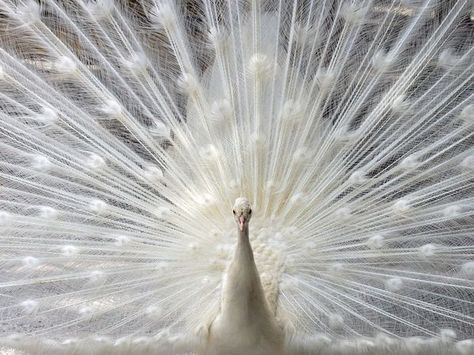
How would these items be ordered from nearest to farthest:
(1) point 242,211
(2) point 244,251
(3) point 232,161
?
(1) point 242,211
(2) point 244,251
(3) point 232,161

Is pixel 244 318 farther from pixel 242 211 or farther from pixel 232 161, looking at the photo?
pixel 232 161

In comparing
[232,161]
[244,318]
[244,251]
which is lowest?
[244,318]

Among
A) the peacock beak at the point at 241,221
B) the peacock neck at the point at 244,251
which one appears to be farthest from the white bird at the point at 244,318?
the peacock beak at the point at 241,221

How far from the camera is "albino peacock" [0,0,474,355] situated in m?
2.20

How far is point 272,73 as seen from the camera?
2.28m

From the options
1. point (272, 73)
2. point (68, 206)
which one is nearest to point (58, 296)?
point (68, 206)

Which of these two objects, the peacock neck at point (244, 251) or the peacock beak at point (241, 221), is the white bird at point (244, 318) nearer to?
the peacock neck at point (244, 251)

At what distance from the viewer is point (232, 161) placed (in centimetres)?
230

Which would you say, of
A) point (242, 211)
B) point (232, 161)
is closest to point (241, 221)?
point (242, 211)

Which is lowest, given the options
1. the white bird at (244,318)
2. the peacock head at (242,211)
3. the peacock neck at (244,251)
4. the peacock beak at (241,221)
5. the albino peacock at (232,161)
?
the white bird at (244,318)

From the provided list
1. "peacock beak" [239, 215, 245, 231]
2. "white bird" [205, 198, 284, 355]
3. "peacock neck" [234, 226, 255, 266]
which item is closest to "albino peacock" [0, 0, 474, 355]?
"white bird" [205, 198, 284, 355]

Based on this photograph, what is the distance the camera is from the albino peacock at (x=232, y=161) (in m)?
2.20

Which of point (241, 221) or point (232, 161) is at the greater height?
point (232, 161)

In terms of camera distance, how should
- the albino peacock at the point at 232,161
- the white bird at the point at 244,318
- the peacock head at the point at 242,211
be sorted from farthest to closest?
1. the albino peacock at the point at 232,161
2. the white bird at the point at 244,318
3. the peacock head at the point at 242,211
